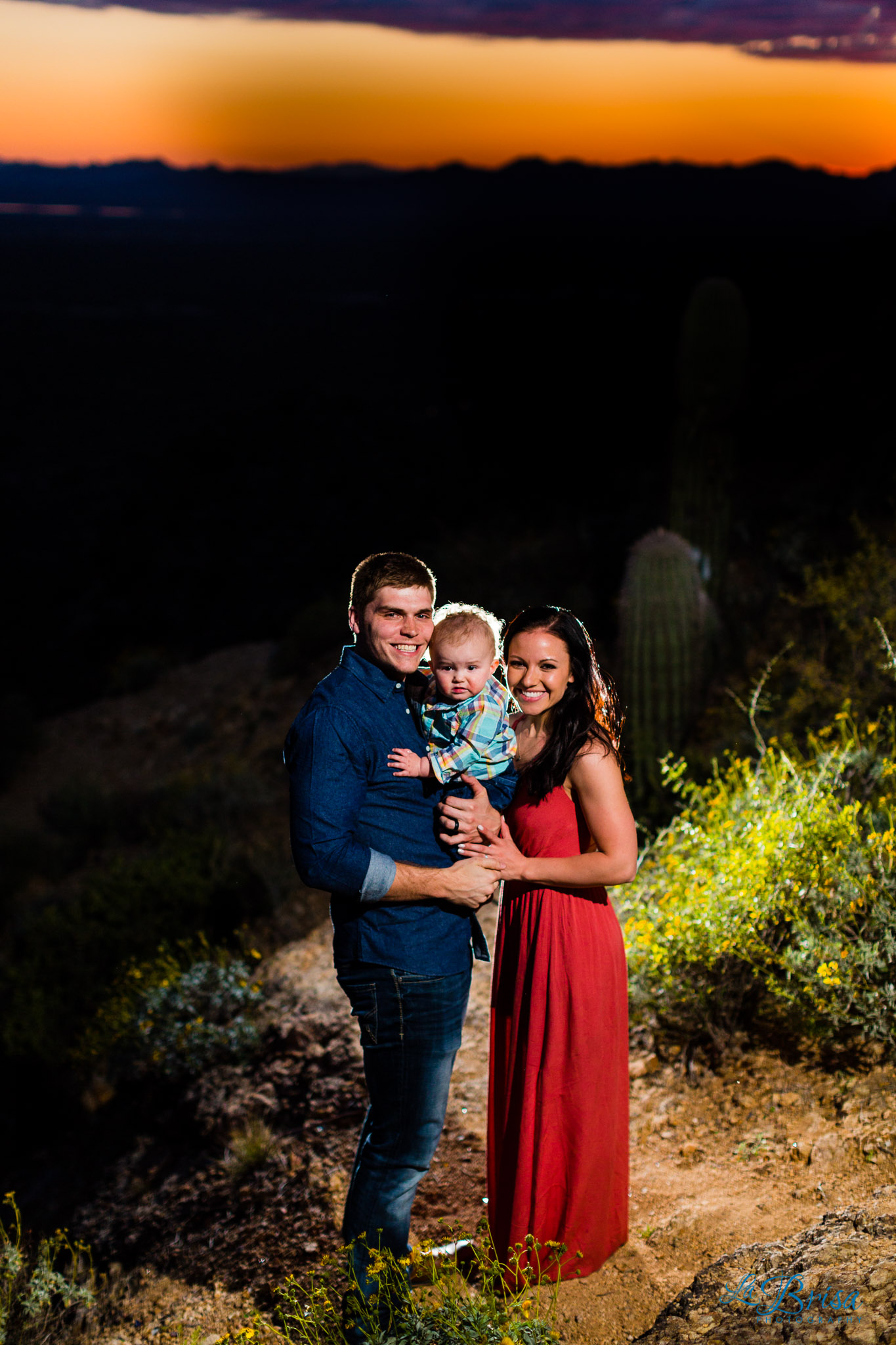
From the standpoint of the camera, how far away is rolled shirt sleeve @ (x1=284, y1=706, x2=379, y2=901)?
2.23m

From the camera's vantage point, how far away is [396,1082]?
7.92 feet

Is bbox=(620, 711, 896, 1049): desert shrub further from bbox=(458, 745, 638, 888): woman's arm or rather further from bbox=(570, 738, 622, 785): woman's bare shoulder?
bbox=(570, 738, 622, 785): woman's bare shoulder

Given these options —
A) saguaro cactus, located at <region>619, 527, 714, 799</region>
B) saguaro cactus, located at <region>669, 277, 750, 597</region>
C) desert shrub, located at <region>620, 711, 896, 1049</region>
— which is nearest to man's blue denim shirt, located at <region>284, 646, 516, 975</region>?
desert shrub, located at <region>620, 711, 896, 1049</region>

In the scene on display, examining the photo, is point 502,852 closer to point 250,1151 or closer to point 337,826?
point 337,826

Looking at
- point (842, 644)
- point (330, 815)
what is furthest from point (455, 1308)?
point (842, 644)

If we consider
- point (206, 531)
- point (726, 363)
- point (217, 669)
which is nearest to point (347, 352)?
point (206, 531)

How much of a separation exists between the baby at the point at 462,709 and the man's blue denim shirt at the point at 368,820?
0.19ft

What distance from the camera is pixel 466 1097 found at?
4102mm

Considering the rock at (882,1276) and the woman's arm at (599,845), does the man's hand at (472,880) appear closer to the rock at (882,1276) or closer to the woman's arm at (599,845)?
the woman's arm at (599,845)

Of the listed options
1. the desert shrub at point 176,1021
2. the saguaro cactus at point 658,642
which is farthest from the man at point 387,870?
the saguaro cactus at point 658,642

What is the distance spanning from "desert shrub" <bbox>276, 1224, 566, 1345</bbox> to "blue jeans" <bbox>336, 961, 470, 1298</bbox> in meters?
0.06

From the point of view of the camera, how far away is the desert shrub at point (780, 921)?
134 inches

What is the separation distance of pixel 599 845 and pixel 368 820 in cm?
59

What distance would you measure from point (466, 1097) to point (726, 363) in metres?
6.66
